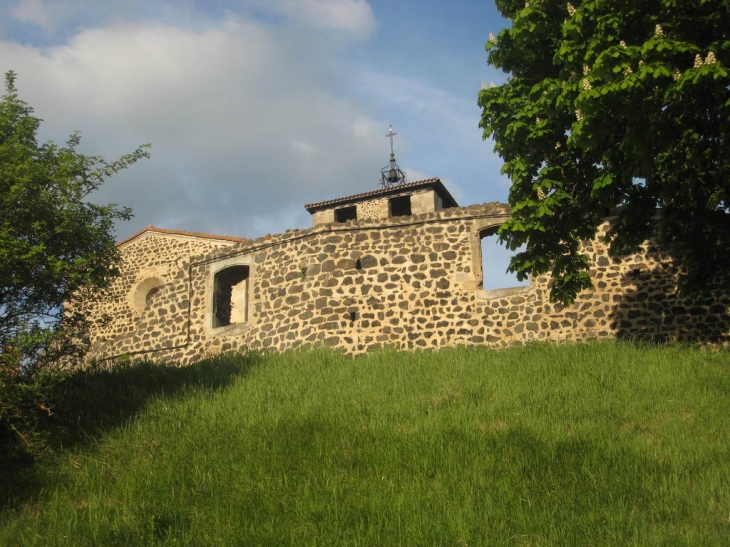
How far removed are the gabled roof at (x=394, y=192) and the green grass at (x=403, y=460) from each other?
14748 mm

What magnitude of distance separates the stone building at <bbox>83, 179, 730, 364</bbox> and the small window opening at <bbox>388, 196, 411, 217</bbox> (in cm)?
979

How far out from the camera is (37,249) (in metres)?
9.40

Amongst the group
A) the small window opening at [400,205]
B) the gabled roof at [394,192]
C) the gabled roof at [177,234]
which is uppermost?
the gabled roof at [394,192]

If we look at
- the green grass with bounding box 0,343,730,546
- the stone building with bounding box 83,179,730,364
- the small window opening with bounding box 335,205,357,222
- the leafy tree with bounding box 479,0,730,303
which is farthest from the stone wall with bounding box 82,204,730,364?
the small window opening with bounding box 335,205,357,222

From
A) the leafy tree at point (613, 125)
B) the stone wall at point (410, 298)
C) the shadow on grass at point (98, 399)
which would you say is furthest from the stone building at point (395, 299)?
the leafy tree at point (613, 125)

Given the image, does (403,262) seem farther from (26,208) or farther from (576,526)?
(576,526)

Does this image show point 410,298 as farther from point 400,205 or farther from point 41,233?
point 400,205

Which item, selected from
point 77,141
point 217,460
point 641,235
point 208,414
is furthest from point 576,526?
point 77,141

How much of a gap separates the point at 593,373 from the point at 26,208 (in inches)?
349

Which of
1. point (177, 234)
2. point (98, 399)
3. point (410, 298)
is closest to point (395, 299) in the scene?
point (410, 298)

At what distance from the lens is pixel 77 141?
11.1 meters

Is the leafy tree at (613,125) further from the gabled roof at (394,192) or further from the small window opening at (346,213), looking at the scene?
the small window opening at (346,213)

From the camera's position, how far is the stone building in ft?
46.0

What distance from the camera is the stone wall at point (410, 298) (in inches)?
551
